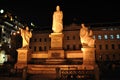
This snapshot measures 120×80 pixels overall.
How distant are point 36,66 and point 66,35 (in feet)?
155

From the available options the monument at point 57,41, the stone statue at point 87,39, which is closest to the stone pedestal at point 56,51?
the monument at point 57,41

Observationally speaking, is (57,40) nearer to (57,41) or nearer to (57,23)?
(57,41)

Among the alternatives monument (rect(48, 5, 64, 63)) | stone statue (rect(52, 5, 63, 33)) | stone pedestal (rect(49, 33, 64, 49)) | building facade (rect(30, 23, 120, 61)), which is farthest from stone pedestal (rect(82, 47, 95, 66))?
building facade (rect(30, 23, 120, 61))

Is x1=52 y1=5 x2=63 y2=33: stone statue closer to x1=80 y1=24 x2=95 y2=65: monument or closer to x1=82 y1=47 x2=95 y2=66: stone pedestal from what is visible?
x1=80 y1=24 x2=95 y2=65: monument

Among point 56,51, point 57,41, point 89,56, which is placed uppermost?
point 57,41

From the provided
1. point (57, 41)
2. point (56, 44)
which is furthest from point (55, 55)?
point (57, 41)

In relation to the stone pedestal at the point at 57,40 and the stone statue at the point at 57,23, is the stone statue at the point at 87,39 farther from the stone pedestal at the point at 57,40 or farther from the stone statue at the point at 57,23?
the stone statue at the point at 57,23

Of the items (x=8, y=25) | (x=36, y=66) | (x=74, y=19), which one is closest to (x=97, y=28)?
(x=74, y=19)

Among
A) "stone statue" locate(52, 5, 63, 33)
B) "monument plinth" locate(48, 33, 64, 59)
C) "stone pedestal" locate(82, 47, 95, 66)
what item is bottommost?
"stone pedestal" locate(82, 47, 95, 66)

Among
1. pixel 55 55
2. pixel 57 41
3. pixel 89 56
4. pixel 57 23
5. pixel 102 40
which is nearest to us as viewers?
pixel 89 56

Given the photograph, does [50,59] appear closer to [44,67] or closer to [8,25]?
[44,67]

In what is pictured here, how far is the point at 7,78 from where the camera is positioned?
15336mm

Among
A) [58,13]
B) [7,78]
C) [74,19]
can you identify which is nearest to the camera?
[7,78]

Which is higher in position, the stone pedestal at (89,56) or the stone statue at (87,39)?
the stone statue at (87,39)
